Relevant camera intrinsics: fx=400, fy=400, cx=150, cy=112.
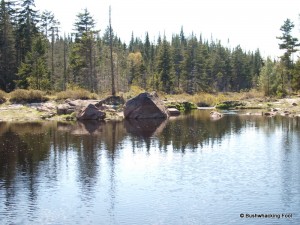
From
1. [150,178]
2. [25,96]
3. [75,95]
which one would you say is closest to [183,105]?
[75,95]

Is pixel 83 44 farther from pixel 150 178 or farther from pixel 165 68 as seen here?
pixel 150 178

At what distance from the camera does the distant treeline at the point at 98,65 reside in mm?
82000

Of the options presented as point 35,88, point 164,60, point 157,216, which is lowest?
point 157,216

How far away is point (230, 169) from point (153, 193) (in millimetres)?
7657

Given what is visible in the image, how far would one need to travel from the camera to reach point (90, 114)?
62.7 metres

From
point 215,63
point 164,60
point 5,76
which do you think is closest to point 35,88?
point 5,76

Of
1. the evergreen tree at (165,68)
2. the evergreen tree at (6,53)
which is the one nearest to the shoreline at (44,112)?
the evergreen tree at (6,53)

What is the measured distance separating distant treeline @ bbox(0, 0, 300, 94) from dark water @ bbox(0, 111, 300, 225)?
129 ft

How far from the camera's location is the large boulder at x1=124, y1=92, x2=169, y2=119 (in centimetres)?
6469

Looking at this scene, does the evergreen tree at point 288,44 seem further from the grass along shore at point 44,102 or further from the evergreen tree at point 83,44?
the evergreen tree at point 83,44

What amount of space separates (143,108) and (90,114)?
8617 mm

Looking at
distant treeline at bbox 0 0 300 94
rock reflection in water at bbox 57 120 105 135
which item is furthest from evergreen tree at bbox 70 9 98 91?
rock reflection in water at bbox 57 120 105 135

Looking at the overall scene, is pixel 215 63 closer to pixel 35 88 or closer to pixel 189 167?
pixel 35 88

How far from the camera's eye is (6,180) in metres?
26.2
